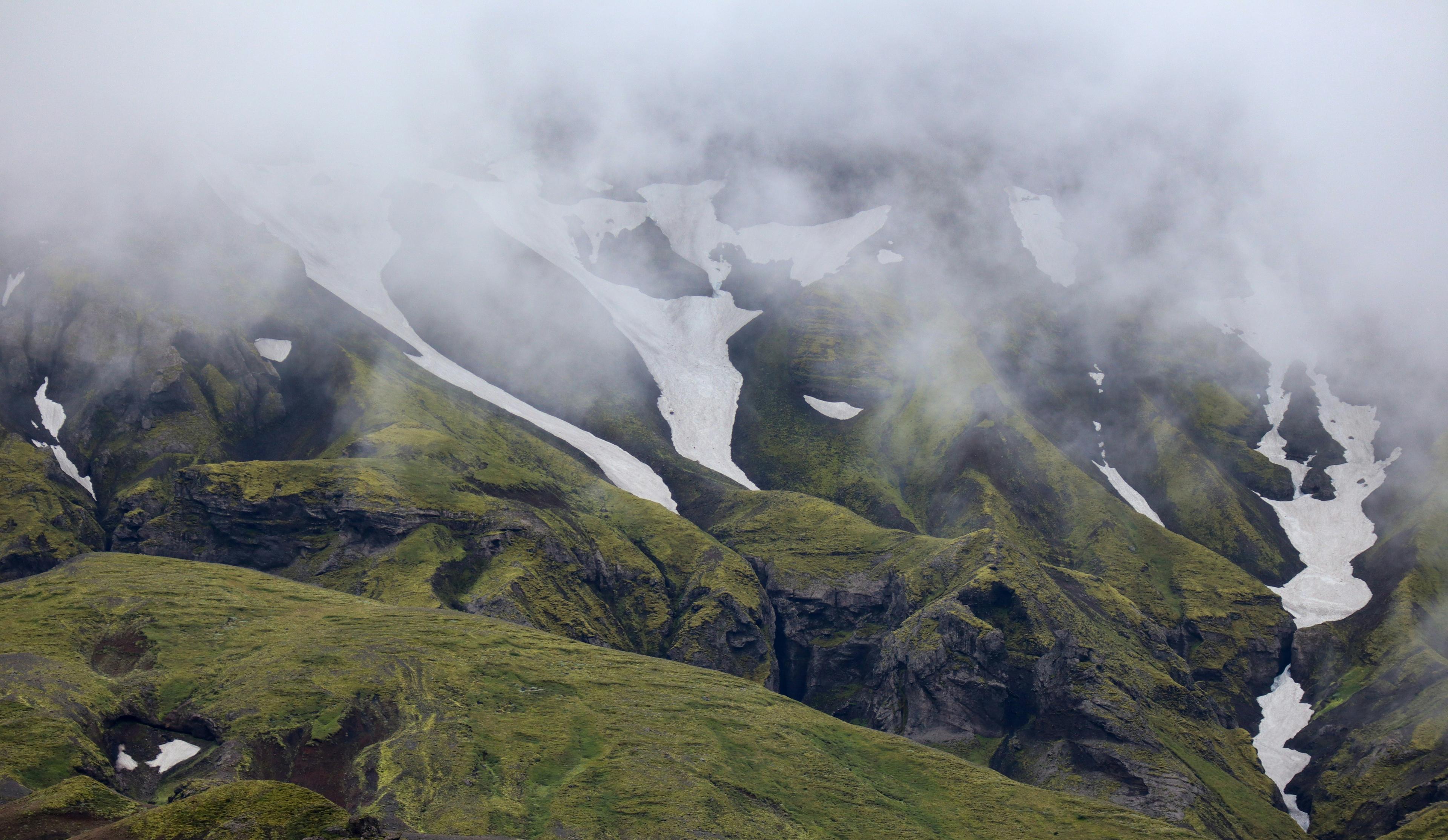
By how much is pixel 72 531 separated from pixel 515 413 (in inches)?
3007

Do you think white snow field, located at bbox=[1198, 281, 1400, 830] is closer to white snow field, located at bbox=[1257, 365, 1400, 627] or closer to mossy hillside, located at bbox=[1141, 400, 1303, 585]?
white snow field, located at bbox=[1257, 365, 1400, 627]

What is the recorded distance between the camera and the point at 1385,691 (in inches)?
5625

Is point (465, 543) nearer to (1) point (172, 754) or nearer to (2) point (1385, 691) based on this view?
(1) point (172, 754)

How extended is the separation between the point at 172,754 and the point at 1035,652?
100427 mm

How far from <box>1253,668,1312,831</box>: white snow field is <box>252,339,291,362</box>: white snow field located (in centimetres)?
16867

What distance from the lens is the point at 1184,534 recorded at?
629ft

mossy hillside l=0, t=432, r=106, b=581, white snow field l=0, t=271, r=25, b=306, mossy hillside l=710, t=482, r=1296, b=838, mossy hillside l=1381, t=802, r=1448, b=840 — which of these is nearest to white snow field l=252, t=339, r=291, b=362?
white snow field l=0, t=271, r=25, b=306

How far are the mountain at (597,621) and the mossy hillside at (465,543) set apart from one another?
0.55 metres

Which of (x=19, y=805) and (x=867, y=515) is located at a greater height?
(x=867, y=515)

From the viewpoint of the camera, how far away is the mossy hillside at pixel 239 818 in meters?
60.2

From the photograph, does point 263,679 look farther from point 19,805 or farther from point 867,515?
point 867,515

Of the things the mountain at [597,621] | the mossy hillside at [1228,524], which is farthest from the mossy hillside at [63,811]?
the mossy hillside at [1228,524]

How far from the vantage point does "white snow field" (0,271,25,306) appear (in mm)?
177375

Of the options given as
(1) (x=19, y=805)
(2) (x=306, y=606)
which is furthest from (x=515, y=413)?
(1) (x=19, y=805)
